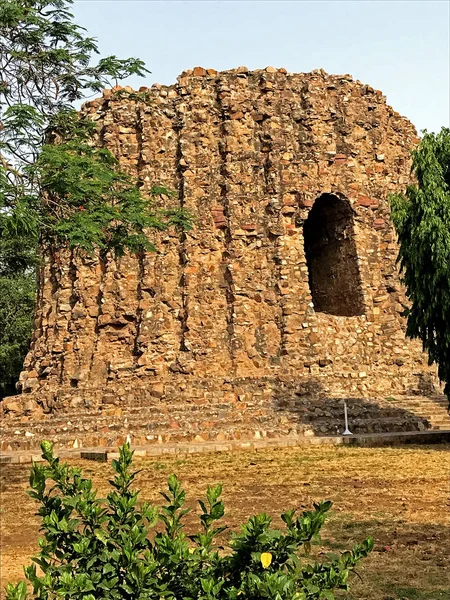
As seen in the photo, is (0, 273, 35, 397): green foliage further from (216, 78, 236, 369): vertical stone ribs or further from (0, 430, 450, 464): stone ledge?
(0, 430, 450, 464): stone ledge

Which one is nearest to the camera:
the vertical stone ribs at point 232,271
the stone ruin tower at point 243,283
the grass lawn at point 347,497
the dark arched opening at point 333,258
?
the grass lawn at point 347,497

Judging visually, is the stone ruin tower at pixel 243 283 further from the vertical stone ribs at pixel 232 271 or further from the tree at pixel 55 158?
the tree at pixel 55 158

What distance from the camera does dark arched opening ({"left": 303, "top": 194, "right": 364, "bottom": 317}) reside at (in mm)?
18562

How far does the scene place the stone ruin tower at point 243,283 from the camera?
619 inches

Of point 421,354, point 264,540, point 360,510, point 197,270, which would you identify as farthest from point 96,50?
point 421,354

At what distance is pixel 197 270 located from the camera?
17.2 metres

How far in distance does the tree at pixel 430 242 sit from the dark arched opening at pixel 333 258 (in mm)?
6028

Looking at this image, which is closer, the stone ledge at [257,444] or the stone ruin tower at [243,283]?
the stone ledge at [257,444]

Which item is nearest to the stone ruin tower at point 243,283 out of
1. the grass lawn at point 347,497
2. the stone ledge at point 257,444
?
the stone ledge at point 257,444

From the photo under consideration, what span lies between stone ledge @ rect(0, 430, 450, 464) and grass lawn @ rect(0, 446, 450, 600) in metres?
0.56

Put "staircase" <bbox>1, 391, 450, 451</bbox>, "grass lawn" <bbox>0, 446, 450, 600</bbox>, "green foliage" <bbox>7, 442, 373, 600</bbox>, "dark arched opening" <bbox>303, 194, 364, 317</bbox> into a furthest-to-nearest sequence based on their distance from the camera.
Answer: "dark arched opening" <bbox>303, 194, 364, 317</bbox>, "staircase" <bbox>1, 391, 450, 451</bbox>, "grass lawn" <bbox>0, 446, 450, 600</bbox>, "green foliage" <bbox>7, 442, 373, 600</bbox>

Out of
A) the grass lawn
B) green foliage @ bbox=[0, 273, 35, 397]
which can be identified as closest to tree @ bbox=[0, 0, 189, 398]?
the grass lawn

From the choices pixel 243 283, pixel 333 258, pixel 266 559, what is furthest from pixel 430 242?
pixel 266 559

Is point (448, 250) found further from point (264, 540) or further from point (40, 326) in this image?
point (40, 326)
